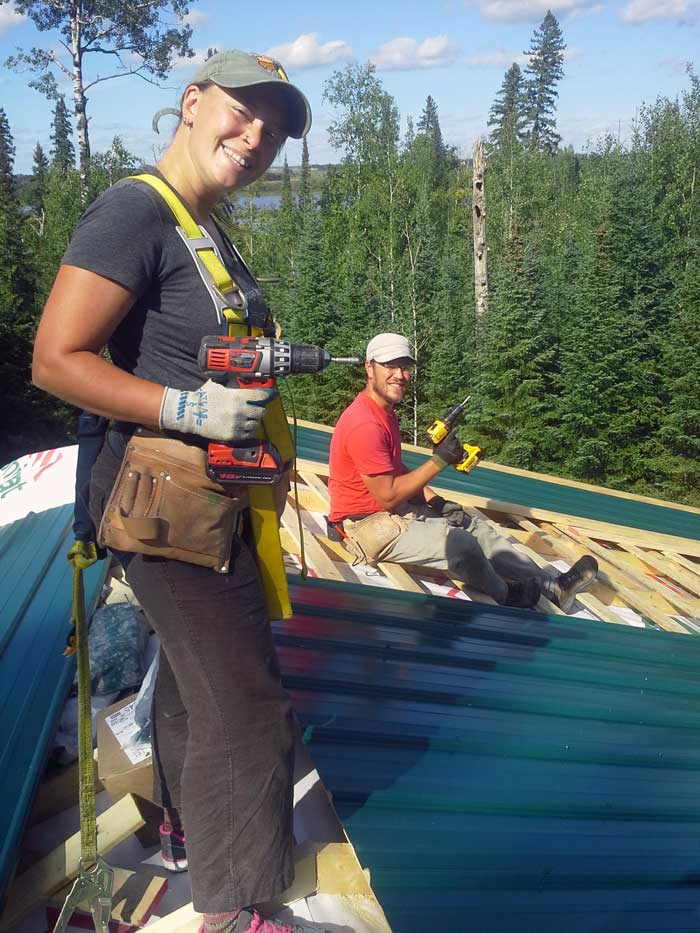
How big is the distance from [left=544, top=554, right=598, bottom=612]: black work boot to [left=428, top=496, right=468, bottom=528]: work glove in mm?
620

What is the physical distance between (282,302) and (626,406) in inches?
353

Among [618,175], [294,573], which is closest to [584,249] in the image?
[618,175]

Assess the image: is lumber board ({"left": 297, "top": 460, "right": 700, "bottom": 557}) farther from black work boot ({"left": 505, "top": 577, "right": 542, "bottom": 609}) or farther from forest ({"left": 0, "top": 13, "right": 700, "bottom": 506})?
forest ({"left": 0, "top": 13, "right": 700, "bottom": 506})

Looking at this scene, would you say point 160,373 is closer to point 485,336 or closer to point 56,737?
point 56,737

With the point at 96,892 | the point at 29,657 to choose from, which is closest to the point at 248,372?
the point at 96,892

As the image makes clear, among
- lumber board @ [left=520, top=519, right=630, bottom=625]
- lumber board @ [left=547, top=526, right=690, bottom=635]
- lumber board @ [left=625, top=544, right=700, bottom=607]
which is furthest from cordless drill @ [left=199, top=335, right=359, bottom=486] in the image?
lumber board @ [left=625, top=544, right=700, bottom=607]

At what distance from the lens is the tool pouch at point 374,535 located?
4.09m

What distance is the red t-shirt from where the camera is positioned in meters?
4.08

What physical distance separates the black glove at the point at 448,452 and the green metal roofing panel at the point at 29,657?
67.1 inches

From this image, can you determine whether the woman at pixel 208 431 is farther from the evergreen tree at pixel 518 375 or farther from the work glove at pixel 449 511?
the evergreen tree at pixel 518 375

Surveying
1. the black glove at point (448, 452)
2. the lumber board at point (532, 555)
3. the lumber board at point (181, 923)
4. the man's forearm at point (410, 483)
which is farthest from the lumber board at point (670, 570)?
the lumber board at point (181, 923)

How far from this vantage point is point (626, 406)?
529 inches

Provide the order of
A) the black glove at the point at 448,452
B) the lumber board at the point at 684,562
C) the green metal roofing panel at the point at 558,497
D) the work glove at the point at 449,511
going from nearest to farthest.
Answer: the black glove at the point at 448,452 < the work glove at the point at 449,511 < the lumber board at the point at 684,562 < the green metal roofing panel at the point at 558,497

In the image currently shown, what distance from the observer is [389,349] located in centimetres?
412
